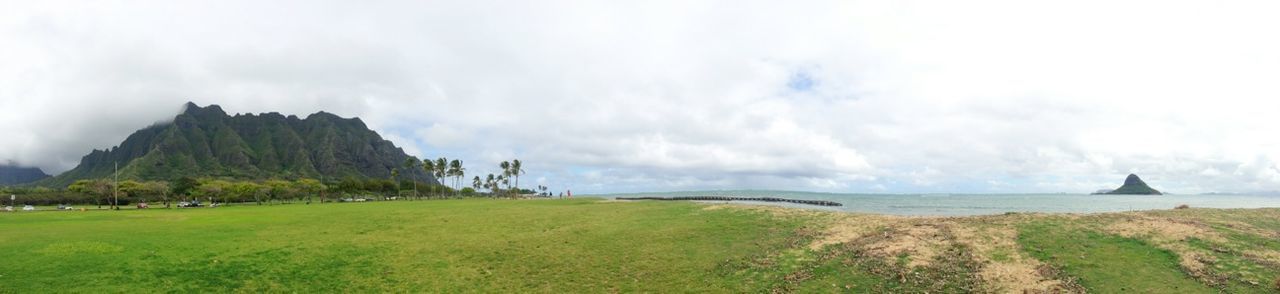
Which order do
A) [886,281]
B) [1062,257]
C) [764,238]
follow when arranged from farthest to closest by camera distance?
1. [764,238]
2. [1062,257]
3. [886,281]

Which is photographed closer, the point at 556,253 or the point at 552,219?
the point at 556,253

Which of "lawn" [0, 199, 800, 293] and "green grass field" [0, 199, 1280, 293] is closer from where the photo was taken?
"green grass field" [0, 199, 1280, 293]

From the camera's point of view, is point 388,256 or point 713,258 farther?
point 388,256

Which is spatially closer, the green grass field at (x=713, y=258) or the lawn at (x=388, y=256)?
the green grass field at (x=713, y=258)

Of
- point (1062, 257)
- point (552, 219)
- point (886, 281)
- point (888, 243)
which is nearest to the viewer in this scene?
point (886, 281)

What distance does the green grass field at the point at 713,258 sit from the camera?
19.8 m

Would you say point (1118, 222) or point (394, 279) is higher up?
point (1118, 222)

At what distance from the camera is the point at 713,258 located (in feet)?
85.6

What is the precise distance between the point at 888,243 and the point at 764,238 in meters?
6.49

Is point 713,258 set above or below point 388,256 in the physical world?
above

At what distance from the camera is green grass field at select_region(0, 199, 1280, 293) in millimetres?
19812

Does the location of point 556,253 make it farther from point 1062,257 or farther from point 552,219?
point 1062,257

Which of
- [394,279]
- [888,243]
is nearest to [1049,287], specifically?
[888,243]

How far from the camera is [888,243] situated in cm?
2577
